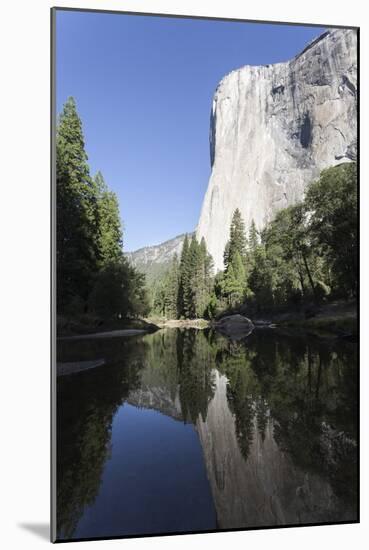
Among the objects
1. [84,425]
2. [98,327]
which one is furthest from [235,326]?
[84,425]

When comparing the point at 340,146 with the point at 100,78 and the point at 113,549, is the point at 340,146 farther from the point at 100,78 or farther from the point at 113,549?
the point at 113,549

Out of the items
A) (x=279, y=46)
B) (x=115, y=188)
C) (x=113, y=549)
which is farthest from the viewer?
(x=279, y=46)

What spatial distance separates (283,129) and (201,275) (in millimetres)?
1660

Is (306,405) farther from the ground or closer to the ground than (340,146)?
closer to the ground

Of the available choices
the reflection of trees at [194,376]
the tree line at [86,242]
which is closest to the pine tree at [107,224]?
the tree line at [86,242]

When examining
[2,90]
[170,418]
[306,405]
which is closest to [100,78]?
[2,90]

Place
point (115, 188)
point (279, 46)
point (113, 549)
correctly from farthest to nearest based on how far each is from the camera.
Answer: point (279, 46), point (115, 188), point (113, 549)

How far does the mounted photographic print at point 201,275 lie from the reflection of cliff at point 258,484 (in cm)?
1

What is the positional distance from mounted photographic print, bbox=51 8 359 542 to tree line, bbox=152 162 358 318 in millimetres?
14

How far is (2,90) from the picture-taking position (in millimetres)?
4742

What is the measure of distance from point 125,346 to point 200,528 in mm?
1659

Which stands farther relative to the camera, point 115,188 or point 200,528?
point 115,188

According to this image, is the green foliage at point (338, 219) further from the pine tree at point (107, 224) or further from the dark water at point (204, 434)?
the pine tree at point (107, 224)

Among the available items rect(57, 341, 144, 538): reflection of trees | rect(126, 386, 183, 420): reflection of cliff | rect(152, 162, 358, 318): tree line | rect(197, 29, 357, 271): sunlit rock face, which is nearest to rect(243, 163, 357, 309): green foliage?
rect(152, 162, 358, 318): tree line
